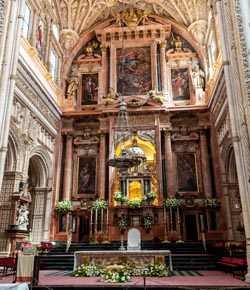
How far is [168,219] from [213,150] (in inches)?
195

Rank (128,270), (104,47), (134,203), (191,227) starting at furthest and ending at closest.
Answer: (104,47), (191,227), (134,203), (128,270)

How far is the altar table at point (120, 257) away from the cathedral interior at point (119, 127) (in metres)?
3.23

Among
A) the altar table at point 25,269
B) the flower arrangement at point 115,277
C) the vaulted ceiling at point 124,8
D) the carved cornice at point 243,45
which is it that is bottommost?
the flower arrangement at point 115,277

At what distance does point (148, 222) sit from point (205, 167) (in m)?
4.77

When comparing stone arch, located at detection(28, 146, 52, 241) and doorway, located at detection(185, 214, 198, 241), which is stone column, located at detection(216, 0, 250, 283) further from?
stone arch, located at detection(28, 146, 52, 241)

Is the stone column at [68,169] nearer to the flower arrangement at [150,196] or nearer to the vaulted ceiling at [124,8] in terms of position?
the flower arrangement at [150,196]

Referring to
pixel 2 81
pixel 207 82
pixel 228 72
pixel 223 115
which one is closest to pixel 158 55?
→ pixel 207 82

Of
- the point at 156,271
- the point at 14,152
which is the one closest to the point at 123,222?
the point at 156,271

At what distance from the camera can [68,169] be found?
19.7m

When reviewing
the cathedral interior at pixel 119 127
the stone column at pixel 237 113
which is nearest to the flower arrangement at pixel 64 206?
the cathedral interior at pixel 119 127

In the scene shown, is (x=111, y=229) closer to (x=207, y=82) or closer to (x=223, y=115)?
(x=223, y=115)

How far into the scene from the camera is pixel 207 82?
2022cm

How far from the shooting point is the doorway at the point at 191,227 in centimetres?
1805

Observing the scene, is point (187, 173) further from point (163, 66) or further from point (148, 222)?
point (163, 66)
